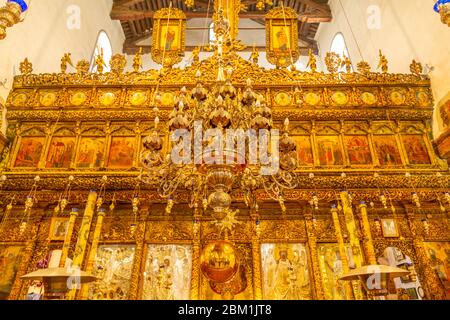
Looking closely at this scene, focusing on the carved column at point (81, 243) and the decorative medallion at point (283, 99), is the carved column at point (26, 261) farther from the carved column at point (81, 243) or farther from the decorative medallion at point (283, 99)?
the decorative medallion at point (283, 99)

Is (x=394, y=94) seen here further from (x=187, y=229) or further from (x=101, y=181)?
(x=101, y=181)

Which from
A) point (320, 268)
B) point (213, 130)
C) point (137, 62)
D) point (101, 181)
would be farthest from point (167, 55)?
point (320, 268)

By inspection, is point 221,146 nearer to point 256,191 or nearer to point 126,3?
point 256,191

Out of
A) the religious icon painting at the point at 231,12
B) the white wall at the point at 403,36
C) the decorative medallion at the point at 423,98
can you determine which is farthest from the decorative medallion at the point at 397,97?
the religious icon painting at the point at 231,12

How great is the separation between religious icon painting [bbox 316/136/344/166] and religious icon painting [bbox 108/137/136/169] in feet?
13.8

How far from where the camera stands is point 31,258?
629 centimetres

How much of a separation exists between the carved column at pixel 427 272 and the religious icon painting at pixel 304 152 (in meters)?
2.46

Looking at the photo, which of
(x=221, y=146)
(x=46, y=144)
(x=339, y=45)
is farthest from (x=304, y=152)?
(x=339, y=45)

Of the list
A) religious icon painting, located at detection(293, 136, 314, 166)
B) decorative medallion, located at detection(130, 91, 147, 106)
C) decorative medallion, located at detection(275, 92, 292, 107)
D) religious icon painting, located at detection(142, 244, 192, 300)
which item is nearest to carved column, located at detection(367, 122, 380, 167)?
religious icon painting, located at detection(293, 136, 314, 166)

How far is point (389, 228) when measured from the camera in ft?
21.7

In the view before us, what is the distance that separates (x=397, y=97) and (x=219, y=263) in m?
5.56

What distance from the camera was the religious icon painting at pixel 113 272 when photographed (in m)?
6.07
